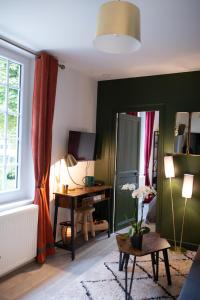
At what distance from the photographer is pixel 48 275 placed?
111 inches

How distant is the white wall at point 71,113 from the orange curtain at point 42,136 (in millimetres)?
368

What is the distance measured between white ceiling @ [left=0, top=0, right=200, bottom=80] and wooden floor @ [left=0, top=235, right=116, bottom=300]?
2485 millimetres

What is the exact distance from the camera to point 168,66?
3.52 metres

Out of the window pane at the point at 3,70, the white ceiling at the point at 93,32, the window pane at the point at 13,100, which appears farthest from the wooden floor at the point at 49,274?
the white ceiling at the point at 93,32

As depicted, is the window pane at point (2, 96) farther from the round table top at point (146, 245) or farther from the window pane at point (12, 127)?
the round table top at point (146, 245)

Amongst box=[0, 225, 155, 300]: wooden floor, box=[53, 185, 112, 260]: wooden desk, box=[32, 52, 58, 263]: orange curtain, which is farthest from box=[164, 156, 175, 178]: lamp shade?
box=[32, 52, 58, 263]: orange curtain

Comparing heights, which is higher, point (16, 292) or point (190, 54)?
point (190, 54)

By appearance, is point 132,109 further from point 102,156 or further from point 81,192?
point 81,192

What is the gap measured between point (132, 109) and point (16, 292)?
2912 millimetres

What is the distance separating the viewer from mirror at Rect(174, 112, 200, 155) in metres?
3.68

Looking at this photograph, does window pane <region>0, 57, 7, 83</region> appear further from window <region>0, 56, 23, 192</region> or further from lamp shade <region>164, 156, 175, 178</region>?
lamp shade <region>164, 156, 175, 178</region>

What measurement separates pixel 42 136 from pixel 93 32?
4.21ft

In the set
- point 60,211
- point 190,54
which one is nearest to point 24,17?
point 190,54

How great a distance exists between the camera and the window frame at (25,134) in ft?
10.5
